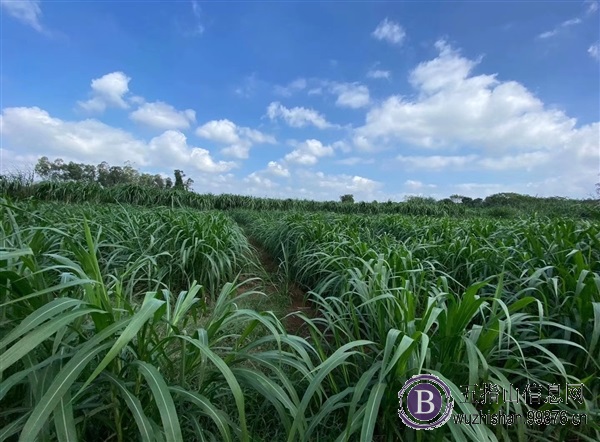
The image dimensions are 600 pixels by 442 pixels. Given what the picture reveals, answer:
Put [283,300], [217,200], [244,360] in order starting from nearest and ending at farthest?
[244,360] < [283,300] < [217,200]

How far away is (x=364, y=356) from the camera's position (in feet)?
4.44

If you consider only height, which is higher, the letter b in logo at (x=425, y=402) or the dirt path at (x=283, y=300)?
the letter b in logo at (x=425, y=402)

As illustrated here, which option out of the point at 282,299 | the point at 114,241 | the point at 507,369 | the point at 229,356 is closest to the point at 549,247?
the point at 507,369

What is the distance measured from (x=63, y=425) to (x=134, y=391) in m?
0.27

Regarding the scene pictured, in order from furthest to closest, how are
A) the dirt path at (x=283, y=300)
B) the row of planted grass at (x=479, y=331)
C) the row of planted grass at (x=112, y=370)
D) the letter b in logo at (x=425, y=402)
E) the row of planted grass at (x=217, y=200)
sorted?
the row of planted grass at (x=217, y=200)
the dirt path at (x=283, y=300)
the row of planted grass at (x=479, y=331)
the letter b in logo at (x=425, y=402)
the row of planted grass at (x=112, y=370)

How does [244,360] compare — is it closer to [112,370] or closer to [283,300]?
[112,370]

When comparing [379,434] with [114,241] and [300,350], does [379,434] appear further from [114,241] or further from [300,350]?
[114,241]

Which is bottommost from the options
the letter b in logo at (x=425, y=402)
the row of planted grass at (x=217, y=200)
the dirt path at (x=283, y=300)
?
the dirt path at (x=283, y=300)

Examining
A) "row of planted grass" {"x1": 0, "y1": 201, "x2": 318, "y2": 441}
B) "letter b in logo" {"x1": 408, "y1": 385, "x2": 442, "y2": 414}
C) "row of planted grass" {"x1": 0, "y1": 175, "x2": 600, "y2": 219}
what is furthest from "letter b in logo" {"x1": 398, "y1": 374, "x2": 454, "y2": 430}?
"row of planted grass" {"x1": 0, "y1": 175, "x2": 600, "y2": 219}

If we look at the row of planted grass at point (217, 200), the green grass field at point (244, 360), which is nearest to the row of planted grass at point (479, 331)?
the green grass field at point (244, 360)

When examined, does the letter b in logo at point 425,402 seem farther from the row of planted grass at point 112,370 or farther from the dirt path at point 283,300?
the dirt path at point 283,300

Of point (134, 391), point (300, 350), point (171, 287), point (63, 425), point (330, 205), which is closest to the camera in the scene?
point (63, 425)

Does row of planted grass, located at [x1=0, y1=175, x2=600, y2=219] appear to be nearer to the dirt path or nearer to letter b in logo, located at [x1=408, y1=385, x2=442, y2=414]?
the dirt path

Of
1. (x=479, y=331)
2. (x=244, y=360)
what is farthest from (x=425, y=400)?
(x=244, y=360)
